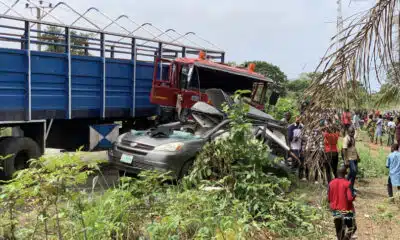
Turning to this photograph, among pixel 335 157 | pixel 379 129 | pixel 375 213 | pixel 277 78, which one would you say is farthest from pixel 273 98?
pixel 379 129

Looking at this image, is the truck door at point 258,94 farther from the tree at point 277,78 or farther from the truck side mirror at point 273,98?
the tree at point 277,78

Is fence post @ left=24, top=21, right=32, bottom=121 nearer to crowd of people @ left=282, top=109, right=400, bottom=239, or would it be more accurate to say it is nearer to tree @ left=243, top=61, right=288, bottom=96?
Answer: tree @ left=243, top=61, right=288, bottom=96

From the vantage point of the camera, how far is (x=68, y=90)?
29.8 ft

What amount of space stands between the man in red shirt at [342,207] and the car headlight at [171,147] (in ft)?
8.84

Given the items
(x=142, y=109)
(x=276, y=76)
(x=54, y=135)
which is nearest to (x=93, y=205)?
(x=54, y=135)

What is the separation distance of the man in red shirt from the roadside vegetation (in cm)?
22

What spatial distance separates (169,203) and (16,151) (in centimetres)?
439

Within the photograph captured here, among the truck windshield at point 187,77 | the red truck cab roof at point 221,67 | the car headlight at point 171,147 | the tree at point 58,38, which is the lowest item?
the car headlight at point 171,147

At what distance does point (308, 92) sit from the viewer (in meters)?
3.54

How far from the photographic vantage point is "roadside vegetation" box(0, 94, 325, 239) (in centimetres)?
387

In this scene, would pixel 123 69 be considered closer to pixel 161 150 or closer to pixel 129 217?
pixel 161 150

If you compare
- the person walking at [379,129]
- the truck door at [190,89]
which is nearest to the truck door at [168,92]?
the truck door at [190,89]

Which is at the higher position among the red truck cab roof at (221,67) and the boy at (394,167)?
the red truck cab roof at (221,67)

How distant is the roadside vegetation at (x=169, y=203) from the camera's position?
387 cm
